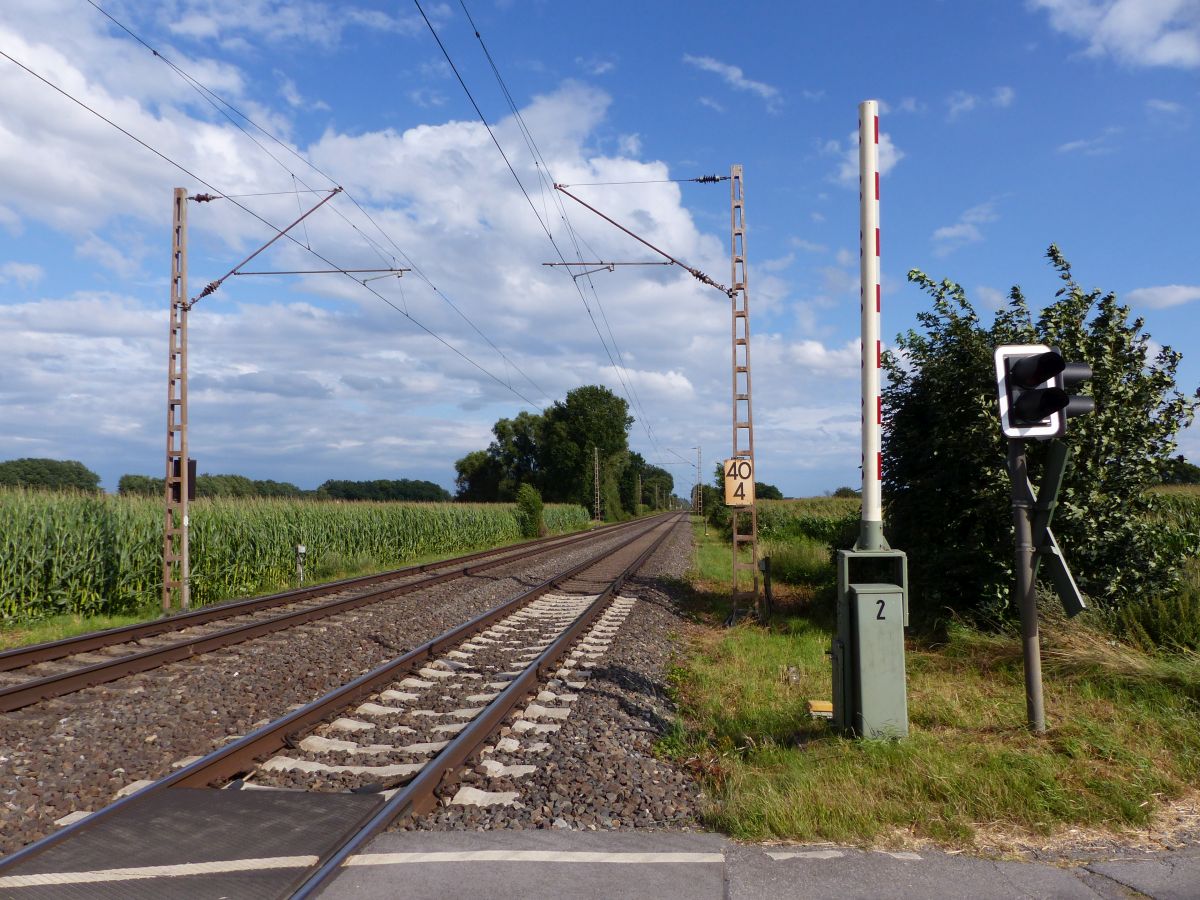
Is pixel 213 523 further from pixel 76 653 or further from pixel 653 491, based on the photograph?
pixel 653 491

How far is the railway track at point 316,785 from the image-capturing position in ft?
12.9

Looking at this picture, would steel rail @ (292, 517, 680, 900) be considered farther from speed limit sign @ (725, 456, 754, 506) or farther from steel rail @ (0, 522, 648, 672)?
steel rail @ (0, 522, 648, 672)

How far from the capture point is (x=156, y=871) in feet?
12.9

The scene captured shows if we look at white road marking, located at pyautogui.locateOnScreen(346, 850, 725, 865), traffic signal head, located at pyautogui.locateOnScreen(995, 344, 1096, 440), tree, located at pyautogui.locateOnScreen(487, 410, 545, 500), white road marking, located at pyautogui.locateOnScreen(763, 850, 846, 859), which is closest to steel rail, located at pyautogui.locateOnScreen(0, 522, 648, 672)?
white road marking, located at pyautogui.locateOnScreen(346, 850, 725, 865)

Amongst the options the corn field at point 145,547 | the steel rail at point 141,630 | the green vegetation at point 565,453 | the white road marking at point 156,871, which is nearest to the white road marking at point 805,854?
the white road marking at point 156,871

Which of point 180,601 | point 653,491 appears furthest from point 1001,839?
point 653,491

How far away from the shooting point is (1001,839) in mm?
4371

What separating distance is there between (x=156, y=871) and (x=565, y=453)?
3404 inches

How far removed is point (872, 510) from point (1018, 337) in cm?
510

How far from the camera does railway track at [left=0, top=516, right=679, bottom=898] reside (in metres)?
3.92

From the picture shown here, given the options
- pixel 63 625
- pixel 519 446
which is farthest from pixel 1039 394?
pixel 519 446

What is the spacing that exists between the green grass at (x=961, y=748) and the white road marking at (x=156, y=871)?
2224mm

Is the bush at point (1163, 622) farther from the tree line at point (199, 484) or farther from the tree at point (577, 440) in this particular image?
the tree at point (577, 440)

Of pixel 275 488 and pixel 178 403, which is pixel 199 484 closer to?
pixel 275 488
